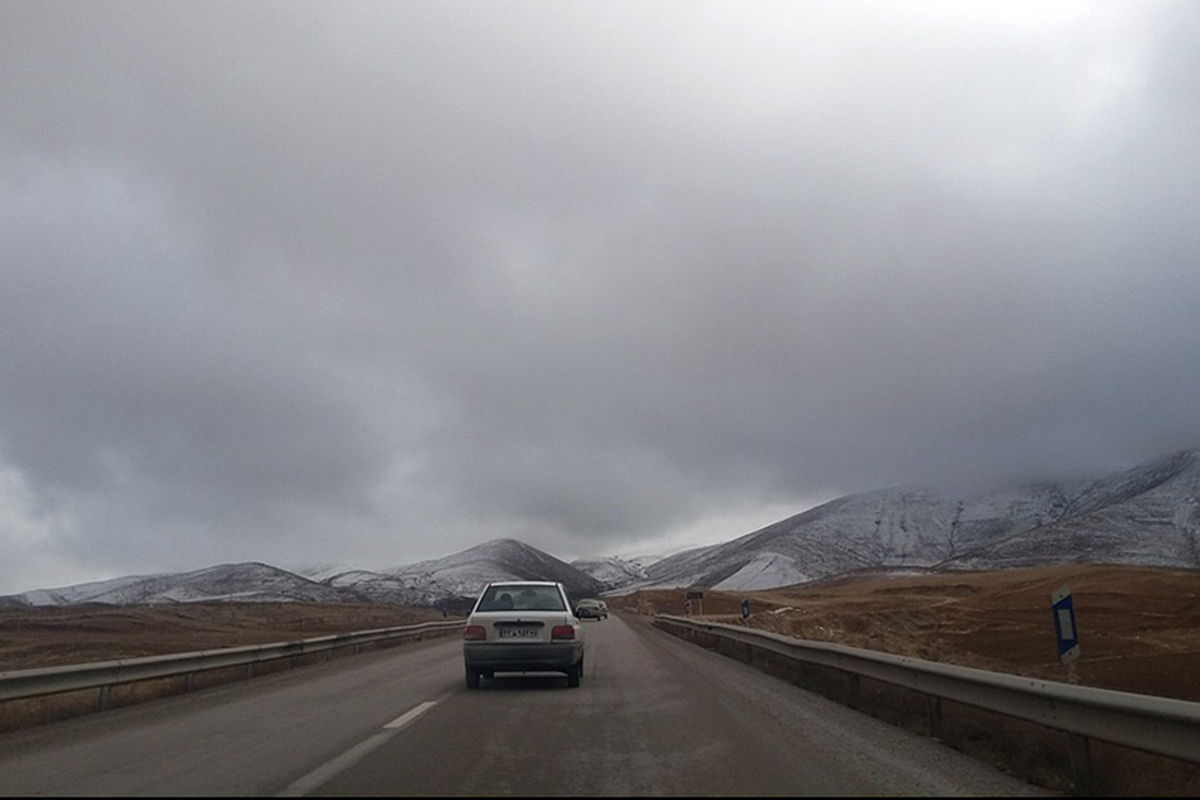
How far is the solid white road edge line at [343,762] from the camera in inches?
271

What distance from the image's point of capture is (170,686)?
51.7ft

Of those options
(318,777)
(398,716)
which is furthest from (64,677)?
(318,777)

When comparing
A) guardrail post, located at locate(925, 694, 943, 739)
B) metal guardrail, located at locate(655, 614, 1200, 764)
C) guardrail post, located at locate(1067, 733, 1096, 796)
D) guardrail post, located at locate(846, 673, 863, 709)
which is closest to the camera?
metal guardrail, located at locate(655, 614, 1200, 764)

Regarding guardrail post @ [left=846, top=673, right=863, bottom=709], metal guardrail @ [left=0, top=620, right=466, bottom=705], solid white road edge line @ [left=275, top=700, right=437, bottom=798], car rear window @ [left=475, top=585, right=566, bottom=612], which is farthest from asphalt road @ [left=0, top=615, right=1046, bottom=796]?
car rear window @ [left=475, top=585, right=566, bottom=612]

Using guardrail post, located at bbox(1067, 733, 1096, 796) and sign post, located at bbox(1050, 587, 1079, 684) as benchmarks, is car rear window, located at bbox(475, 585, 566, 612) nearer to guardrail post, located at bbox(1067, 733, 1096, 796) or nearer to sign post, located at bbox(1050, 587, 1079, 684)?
sign post, located at bbox(1050, 587, 1079, 684)

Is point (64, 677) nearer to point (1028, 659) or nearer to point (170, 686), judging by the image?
point (170, 686)

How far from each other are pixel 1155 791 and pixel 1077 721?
100 cm

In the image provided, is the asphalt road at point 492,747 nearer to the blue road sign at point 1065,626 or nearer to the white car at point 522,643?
the white car at point 522,643

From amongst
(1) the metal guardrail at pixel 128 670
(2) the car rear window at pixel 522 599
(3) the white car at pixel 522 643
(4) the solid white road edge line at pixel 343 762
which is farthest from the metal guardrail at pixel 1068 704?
(1) the metal guardrail at pixel 128 670

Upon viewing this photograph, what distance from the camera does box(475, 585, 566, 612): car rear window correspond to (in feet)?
50.7

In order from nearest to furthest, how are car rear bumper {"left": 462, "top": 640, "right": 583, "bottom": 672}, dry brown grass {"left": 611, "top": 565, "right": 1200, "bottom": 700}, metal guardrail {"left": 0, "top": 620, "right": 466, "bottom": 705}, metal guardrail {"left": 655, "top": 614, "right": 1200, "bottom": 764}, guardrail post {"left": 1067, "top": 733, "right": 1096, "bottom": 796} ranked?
metal guardrail {"left": 655, "top": 614, "right": 1200, "bottom": 764}
guardrail post {"left": 1067, "top": 733, "right": 1096, "bottom": 796}
metal guardrail {"left": 0, "top": 620, "right": 466, "bottom": 705}
car rear bumper {"left": 462, "top": 640, "right": 583, "bottom": 672}
dry brown grass {"left": 611, "top": 565, "right": 1200, "bottom": 700}

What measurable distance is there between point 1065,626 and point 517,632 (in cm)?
789

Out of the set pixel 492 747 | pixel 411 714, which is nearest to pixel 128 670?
pixel 411 714

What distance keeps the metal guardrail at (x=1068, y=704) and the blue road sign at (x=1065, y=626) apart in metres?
1.29
